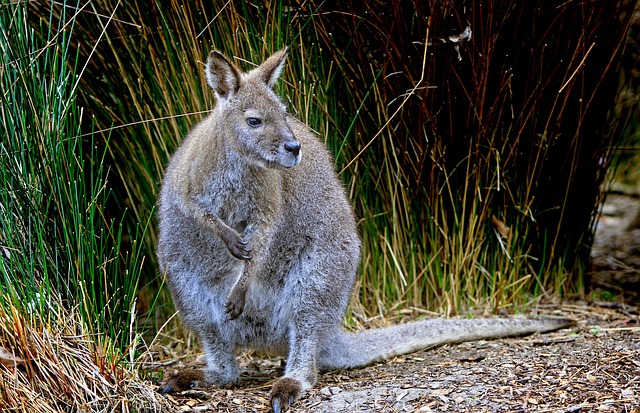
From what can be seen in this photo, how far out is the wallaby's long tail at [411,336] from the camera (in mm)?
4352

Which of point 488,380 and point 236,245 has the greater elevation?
point 236,245

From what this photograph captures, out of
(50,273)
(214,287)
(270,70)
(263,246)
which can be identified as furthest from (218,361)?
(270,70)

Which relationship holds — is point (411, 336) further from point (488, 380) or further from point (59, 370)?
point (59, 370)

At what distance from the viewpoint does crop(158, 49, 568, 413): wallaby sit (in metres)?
3.91

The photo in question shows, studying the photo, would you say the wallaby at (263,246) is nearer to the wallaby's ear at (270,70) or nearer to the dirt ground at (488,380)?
the wallaby's ear at (270,70)

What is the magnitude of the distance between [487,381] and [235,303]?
116 centimetres

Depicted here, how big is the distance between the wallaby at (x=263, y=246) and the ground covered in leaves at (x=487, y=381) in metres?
0.11

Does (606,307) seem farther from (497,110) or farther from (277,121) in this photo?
(277,121)

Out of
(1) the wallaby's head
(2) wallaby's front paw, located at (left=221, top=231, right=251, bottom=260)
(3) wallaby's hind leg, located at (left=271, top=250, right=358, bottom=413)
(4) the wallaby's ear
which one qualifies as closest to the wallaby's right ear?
(1) the wallaby's head

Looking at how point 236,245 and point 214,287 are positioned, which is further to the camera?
point 214,287

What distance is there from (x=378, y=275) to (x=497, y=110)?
1.21 m

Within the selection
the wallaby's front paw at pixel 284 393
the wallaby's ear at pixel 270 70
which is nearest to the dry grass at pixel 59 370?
the wallaby's front paw at pixel 284 393

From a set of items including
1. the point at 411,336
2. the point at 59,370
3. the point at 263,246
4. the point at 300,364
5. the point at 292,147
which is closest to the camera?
the point at 59,370

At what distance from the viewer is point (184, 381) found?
159 inches
